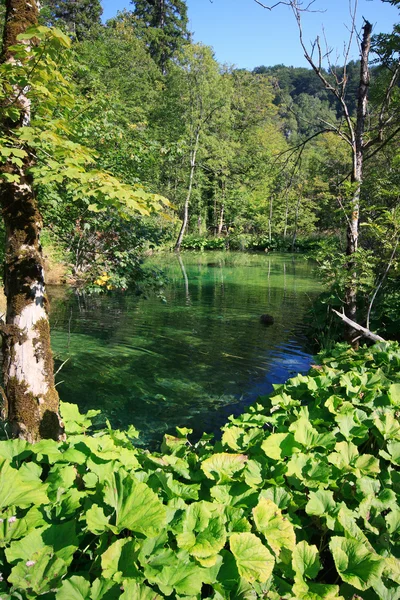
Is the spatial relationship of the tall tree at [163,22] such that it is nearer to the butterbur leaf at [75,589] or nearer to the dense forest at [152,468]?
the dense forest at [152,468]

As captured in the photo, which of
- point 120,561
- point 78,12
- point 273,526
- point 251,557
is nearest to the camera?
point 120,561

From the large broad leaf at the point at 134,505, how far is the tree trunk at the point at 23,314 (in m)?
1.25

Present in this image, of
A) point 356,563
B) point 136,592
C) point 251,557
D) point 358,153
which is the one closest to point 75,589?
point 136,592

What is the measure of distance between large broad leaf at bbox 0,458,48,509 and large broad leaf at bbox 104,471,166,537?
27 cm

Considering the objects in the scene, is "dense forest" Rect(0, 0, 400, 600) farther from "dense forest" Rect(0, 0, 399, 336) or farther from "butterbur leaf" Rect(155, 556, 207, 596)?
"dense forest" Rect(0, 0, 399, 336)

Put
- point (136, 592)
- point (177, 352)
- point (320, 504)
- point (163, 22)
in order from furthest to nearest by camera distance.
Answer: point (163, 22), point (177, 352), point (320, 504), point (136, 592)

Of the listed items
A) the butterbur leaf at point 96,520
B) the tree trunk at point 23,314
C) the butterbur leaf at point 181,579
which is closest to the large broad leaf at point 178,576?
the butterbur leaf at point 181,579

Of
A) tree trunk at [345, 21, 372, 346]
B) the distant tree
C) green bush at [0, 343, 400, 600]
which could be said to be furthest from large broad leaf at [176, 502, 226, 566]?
the distant tree

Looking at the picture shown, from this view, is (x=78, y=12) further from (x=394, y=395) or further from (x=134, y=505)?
(x=134, y=505)

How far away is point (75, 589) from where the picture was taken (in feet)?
3.89

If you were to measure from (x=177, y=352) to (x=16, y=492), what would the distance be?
22.6 feet

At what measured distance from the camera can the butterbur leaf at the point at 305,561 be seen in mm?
1441

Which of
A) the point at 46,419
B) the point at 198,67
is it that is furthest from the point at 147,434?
the point at 198,67

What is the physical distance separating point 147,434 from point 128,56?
3364 cm
